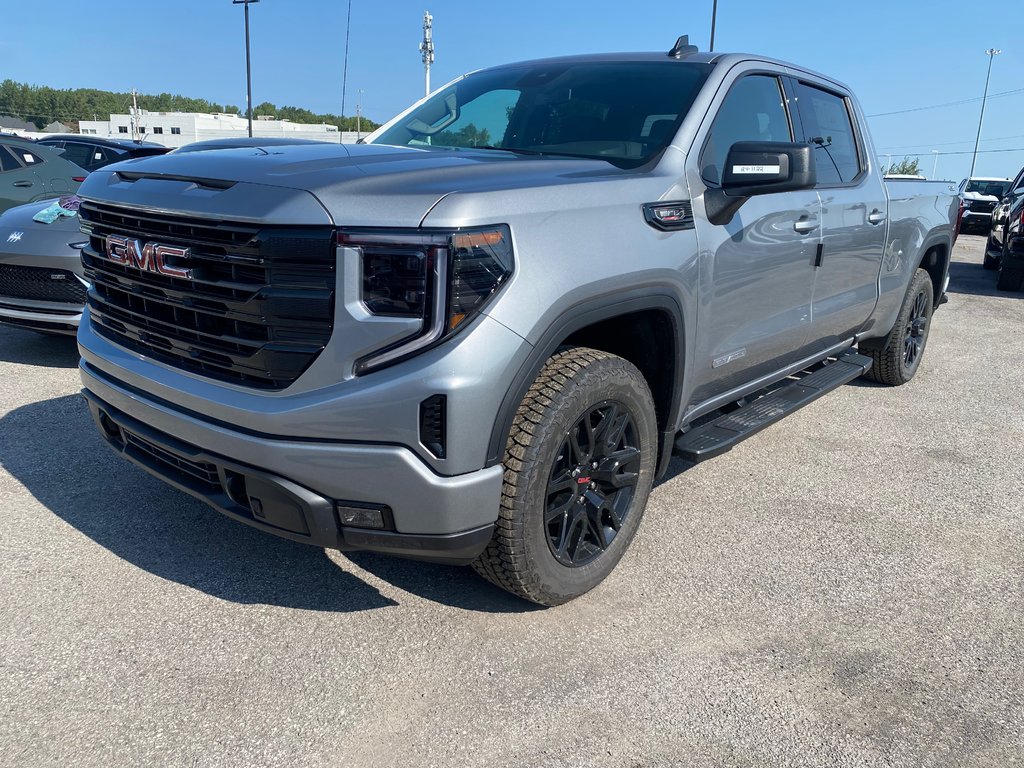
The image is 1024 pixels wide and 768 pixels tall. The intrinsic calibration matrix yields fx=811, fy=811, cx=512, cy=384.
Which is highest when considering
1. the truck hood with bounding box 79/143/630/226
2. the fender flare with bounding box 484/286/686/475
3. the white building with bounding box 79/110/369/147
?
the white building with bounding box 79/110/369/147

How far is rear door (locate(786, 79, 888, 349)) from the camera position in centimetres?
409

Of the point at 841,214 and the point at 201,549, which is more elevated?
the point at 841,214

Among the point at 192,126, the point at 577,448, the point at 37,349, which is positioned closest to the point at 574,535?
the point at 577,448

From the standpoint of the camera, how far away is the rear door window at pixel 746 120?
325 cm

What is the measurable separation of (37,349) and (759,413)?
5202 millimetres

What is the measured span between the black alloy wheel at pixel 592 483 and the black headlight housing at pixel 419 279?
25.1 inches

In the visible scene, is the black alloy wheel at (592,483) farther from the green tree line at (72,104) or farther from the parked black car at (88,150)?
the green tree line at (72,104)

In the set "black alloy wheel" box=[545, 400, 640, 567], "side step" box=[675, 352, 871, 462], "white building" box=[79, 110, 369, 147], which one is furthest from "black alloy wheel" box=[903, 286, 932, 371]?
"white building" box=[79, 110, 369, 147]

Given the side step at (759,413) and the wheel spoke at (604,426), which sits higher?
the wheel spoke at (604,426)

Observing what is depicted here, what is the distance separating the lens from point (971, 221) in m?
22.3

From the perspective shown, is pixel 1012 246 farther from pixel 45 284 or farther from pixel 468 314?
pixel 45 284

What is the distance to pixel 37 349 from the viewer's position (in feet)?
19.8

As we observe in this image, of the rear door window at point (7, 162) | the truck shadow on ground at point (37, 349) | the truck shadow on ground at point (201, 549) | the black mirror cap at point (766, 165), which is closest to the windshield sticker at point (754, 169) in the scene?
the black mirror cap at point (766, 165)

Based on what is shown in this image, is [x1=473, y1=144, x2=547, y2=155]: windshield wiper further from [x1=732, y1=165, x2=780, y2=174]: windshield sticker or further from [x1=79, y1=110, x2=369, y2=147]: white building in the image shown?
[x1=79, y1=110, x2=369, y2=147]: white building
